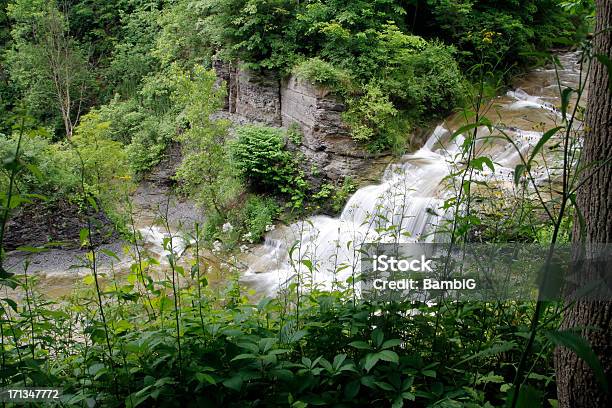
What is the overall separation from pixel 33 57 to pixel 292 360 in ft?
54.0

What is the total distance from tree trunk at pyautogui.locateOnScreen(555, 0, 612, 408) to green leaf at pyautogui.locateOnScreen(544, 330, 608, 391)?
2.15 ft

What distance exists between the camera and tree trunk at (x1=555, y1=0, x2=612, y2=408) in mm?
1516

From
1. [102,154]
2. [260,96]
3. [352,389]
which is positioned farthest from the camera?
[260,96]

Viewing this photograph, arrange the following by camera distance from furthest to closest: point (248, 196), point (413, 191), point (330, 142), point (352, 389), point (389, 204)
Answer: point (248, 196)
point (330, 142)
point (413, 191)
point (389, 204)
point (352, 389)

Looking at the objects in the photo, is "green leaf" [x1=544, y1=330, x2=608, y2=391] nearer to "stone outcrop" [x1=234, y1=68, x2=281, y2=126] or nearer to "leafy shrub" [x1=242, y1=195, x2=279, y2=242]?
"leafy shrub" [x1=242, y1=195, x2=279, y2=242]

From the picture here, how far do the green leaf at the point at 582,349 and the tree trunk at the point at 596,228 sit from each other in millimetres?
654

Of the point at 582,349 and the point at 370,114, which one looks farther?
the point at 370,114

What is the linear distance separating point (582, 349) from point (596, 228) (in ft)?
2.69

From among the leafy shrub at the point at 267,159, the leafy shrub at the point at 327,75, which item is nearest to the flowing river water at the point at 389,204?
the leafy shrub at the point at 267,159

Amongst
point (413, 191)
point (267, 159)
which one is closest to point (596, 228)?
point (413, 191)

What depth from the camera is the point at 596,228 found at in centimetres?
156

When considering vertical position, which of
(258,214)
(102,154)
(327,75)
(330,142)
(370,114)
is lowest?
(258,214)

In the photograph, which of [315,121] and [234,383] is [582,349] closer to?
[234,383]

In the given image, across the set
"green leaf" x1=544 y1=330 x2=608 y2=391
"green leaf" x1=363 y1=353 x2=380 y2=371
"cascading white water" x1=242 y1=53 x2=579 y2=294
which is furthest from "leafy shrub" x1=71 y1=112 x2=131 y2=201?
"green leaf" x1=544 y1=330 x2=608 y2=391
